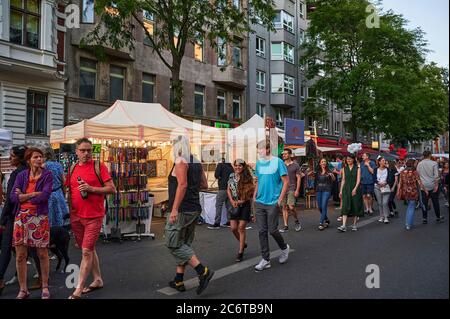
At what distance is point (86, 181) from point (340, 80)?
2720 centimetres

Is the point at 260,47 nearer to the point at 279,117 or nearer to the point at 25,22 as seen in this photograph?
the point at 279,117

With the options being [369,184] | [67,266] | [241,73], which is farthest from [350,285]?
[241,73]

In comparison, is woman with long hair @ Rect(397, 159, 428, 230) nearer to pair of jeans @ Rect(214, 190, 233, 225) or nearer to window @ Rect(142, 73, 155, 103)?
pair of jeans @ Rect(214, 190, 233, 225)

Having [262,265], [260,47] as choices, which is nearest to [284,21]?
[260,47]

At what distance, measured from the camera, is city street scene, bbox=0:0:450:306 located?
507 cm

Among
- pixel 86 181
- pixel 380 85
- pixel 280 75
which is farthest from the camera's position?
pixel 280 75

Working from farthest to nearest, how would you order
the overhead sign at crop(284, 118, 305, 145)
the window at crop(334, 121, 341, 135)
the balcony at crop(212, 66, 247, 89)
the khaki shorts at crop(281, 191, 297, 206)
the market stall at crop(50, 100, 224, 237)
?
the window at crop(334, 121, 341, 135), the balcony at crop(212, 66, 247, 89), the overhead sign at crop(284, 118, 305, 145), the khaki shorts at crop(281, 191, 297, 206), the market stall at crop(50, 100, 224, 237)

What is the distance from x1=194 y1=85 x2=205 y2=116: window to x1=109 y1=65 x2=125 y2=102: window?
18.9ft

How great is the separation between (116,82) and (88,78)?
172 centimetres

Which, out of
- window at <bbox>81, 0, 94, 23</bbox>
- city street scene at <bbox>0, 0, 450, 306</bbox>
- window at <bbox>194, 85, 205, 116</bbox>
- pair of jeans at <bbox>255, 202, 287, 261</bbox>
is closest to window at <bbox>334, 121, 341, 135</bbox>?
city street scene at <bbox>0, 0, 450, 306</bbox>

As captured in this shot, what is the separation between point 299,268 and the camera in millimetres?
6160

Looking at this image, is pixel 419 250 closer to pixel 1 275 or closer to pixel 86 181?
pixel 86 181
